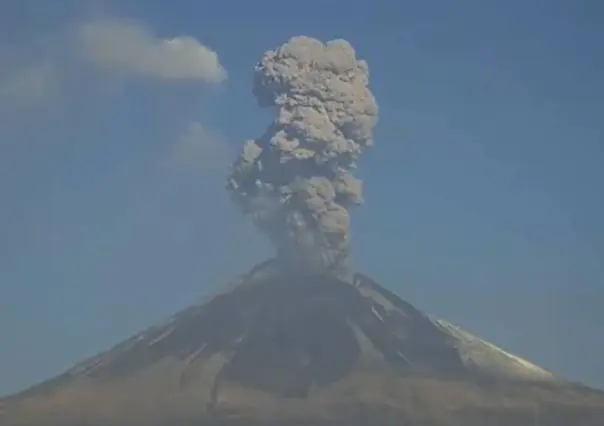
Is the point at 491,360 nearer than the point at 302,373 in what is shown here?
No

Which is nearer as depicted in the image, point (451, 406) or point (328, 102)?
point (328, 102)

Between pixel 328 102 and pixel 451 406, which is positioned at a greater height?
pixel 328 102

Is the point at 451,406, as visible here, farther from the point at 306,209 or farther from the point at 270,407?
the point at 306,209

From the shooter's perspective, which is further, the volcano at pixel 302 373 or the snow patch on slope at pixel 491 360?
the snow patch on slope at pixel 491 360

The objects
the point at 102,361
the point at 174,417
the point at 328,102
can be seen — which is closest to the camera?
the point at 328,102

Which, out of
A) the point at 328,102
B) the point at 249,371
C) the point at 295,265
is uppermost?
the point at 328,102

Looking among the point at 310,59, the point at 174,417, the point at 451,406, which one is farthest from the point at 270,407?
the point at 310,59

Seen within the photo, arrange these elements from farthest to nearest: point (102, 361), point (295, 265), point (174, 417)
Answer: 1. point (102, 361)
2. point (295, 265)
3. point (174, 417)

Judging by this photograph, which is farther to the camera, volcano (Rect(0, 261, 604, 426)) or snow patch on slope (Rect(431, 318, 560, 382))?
snow patch on slope (Rect(431, 318, 560, 382))
